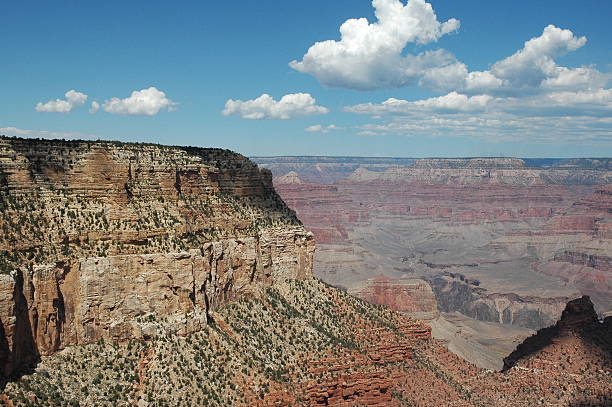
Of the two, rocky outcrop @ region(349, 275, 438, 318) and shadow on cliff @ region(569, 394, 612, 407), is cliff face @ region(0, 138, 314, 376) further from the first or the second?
rocky outcrop @ region(349, 275, 438, 318)

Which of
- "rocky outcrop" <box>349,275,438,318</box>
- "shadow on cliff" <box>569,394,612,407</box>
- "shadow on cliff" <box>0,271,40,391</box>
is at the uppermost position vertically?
"shadow on cliff" <box>0,271,40,391</box>

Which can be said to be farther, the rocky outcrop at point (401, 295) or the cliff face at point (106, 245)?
the rocky outcrop at point (401, 295)

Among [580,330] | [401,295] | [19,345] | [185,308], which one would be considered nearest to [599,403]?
[580,330]

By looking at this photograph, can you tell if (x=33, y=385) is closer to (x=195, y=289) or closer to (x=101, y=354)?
(x=101, y=354)

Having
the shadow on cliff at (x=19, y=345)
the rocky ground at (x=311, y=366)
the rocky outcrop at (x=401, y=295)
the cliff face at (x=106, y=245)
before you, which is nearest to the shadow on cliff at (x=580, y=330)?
the rocky ground at (x=311, y=366)

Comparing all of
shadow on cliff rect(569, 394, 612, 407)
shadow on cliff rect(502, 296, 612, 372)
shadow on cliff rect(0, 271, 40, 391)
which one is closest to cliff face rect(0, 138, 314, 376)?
shadow on cliff rect(0, 271, 40, 391)

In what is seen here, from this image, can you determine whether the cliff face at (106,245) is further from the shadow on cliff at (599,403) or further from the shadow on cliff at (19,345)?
the shadow on cliff at (599,403)
